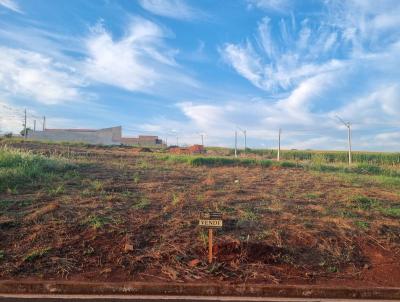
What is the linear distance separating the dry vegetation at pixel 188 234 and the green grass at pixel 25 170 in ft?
0.22

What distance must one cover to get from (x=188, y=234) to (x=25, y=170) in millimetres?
7157

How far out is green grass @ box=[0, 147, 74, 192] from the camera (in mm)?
9859

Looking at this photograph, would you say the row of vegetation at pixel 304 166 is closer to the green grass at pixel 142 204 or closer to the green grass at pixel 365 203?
the green grass at pixel 365 203

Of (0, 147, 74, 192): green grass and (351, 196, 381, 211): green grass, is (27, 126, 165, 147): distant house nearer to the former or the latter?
(0, 147, 74, 192): green grass

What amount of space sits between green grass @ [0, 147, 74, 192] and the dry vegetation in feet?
0.22

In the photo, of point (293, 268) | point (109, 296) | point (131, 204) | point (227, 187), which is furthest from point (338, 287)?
point (227, 187)

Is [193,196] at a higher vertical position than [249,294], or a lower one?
higher

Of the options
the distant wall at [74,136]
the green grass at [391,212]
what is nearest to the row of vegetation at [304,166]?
the green grass at [391,212]

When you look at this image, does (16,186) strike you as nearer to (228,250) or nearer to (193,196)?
(193,196)

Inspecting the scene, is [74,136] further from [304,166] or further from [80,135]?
[304,166]

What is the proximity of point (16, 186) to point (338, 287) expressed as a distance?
8.50m

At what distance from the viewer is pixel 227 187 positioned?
11.7 metres

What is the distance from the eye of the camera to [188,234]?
6539 mm

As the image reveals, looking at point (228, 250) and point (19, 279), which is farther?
point (228, 250)
